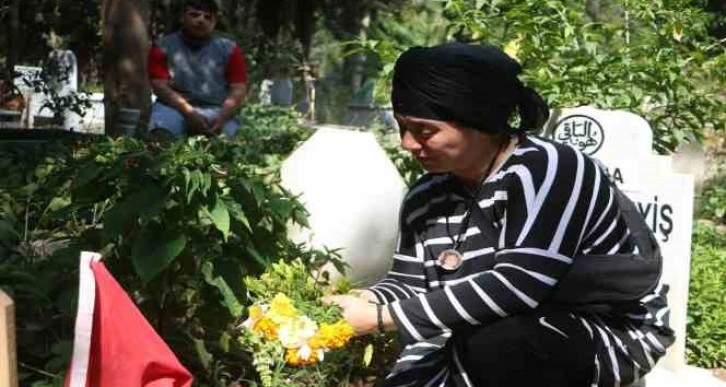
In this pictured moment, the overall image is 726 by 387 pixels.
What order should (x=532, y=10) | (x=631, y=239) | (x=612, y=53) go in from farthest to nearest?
(x=612, y=53) → (x=532, y=10) → (x=631, y=239)

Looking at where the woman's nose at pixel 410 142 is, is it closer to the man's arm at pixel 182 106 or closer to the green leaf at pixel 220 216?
the green leaf at pixel 220 216

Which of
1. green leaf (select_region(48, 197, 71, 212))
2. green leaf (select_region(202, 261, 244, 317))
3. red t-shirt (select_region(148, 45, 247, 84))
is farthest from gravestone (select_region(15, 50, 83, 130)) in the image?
green leaf (select_region(202, 261, 244, 317))

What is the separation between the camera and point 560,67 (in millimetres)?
4551

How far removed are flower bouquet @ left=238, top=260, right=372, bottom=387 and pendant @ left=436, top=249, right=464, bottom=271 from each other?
30cm

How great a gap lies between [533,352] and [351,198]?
1770 millimetres

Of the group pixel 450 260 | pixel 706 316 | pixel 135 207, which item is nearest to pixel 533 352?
pixel 450 260

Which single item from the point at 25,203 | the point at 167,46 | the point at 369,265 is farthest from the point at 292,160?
the point at 167,46

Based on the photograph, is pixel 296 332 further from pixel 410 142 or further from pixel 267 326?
pixel 410 142

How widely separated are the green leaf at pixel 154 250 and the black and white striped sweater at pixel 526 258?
0.56 meters

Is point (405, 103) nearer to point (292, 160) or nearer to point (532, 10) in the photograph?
point (292, 160)

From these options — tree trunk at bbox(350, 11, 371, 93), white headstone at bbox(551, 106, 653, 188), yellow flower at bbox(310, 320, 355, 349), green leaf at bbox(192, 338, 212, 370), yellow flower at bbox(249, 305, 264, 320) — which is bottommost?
green leaf at bbox(192, 338, 212, 370)

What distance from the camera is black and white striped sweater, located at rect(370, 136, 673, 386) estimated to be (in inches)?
80.7

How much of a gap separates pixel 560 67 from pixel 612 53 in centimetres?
48

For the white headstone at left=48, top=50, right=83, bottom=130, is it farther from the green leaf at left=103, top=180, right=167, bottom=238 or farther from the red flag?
the red flag
